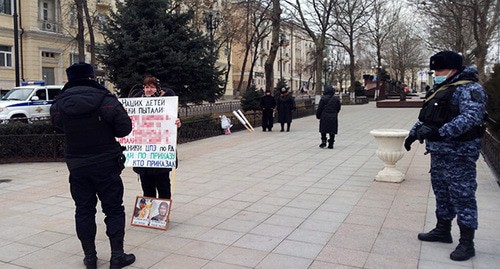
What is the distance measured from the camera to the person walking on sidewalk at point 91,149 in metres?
3.90

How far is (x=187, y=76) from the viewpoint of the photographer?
14211 millimetres

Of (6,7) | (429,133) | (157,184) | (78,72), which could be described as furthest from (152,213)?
(6,7)

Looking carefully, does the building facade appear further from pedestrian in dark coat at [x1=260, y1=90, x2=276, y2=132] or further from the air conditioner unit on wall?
pedestrian in dark coat at [x1=260, y1=90, x2=276, y2=132]

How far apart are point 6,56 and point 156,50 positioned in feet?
78.8

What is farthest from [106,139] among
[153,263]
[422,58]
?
[422,58]

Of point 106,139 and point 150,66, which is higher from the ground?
point 150,66

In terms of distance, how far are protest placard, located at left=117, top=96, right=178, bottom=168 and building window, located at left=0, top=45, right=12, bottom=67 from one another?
103 feet

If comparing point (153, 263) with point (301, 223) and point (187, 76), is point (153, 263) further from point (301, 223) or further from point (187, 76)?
point (187, 76)

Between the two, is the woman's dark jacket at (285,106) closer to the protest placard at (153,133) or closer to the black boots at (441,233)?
the protest placard at (153,133)

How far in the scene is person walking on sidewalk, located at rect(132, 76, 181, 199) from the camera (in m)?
5.36

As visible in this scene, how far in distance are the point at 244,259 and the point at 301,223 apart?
1.36 meters

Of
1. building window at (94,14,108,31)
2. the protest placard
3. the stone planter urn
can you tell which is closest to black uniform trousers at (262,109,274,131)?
building window at (94,14,108,31)

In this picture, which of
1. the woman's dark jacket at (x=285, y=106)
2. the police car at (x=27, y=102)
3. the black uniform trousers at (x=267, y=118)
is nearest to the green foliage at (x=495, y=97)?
the woman's dark jacket at (x=285, y=106)

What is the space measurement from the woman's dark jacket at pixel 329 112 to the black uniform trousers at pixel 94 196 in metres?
8.69
